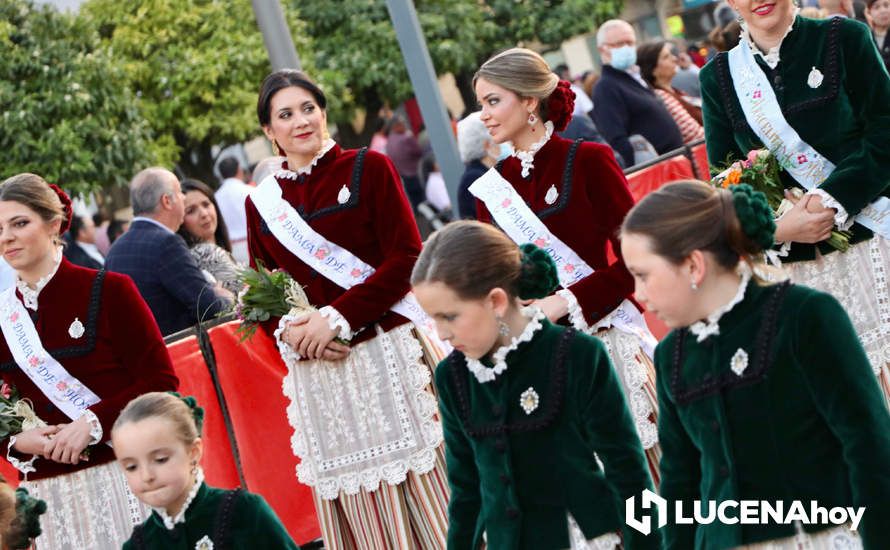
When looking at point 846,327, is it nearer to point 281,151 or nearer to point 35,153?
point 281,151

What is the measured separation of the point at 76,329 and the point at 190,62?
46.2ft

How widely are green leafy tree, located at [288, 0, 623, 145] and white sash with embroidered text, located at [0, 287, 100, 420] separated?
1535 centimetres

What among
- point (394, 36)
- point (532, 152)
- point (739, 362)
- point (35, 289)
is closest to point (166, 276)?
point (35, 289)

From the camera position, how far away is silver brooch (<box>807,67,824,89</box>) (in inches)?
202

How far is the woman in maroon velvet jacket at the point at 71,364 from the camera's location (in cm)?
580

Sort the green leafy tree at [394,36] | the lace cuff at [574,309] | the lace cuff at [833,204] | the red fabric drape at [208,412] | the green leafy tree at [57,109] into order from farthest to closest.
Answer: the green leafy tree at [394,36], the green leafy tree at [57,109], the red fabric drape at [208,412], the lace cuff at [574,309], the lace cuff at [833,204]

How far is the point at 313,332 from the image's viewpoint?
227 inches

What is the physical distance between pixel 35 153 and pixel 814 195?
1153cm

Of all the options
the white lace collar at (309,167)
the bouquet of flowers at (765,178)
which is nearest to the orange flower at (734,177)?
the bouquet of flowers at (765,178)

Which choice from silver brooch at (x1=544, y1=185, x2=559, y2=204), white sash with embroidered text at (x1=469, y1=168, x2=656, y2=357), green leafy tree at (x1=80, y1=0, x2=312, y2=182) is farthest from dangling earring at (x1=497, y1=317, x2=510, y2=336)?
green leafy tree at (x1=80, y1=0, x2=312, y2=182)

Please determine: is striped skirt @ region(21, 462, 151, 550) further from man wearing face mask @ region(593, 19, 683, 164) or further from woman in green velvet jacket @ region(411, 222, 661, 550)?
man wearing face mask @ region(593, 19, 683, 164)

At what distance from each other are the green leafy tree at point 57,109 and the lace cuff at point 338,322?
10034 millimetres

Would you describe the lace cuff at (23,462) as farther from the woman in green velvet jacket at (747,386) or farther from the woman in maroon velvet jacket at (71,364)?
the woman in green velvet jacket at (747,386)

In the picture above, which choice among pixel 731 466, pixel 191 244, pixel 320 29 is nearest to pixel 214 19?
pixel 320 29
